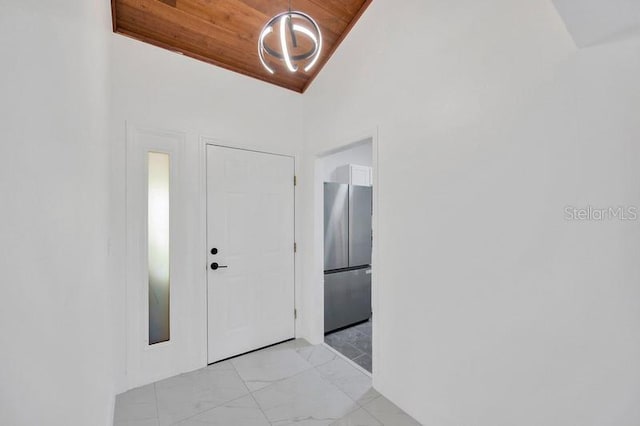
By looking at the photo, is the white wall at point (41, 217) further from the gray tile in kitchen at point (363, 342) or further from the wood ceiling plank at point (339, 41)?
the gray tile in kitchen at point (363, 342)

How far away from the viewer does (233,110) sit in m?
2.58

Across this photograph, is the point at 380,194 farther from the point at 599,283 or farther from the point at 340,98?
the point at 599,283

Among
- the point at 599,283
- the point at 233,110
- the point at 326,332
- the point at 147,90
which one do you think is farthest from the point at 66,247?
the point at 326,332

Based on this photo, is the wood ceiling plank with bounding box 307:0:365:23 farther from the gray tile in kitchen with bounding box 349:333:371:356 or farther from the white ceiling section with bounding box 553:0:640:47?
the gray tile in kitchen with bounding box 349:333:371:356

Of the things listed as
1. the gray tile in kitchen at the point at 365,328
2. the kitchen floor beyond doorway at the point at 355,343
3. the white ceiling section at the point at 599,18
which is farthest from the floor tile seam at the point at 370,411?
the white ceiling section at the point at 599,18

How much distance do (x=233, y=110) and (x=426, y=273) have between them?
226 cm

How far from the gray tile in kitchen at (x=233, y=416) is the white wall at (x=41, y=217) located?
1208 millimetres

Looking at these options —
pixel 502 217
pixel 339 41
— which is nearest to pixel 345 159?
pixel 339 41

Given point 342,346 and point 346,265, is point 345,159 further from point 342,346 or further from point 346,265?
point 342,346

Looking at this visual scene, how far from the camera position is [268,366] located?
2.41 metres

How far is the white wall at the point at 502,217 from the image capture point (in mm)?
1080

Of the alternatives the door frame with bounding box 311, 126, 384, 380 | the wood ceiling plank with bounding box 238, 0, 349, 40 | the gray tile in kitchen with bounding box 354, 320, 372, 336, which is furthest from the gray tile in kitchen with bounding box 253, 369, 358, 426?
the wood ceiling plank with bounding box 238, 0, 349, 40

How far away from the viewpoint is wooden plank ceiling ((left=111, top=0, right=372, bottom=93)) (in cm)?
201

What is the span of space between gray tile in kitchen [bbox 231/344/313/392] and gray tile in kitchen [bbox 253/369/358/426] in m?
0.09
